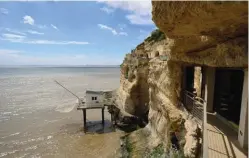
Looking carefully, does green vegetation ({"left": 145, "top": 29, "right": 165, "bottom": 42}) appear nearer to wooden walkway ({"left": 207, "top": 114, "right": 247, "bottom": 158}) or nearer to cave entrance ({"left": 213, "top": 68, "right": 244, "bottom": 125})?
cave entrance ({"left": 213, "top": 68, "right": 244, "bottom": 125})

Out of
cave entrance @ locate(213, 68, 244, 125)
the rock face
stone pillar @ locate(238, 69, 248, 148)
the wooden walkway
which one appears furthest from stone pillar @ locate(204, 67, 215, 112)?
stone pillar @ locate(238, 69, 248, 148)

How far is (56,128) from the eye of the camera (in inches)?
925

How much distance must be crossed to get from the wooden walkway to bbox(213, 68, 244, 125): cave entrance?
1.65m

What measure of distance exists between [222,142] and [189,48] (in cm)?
471

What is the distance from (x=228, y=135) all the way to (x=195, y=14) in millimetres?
5570

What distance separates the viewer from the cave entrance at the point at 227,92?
35.7 feet

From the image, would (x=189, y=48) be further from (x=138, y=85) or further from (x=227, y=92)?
(x=138, y=85)

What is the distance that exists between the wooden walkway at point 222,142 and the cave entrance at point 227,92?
5.40 feet

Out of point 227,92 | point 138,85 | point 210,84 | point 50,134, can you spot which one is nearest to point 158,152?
point 210,84

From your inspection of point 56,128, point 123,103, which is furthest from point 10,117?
point 123,103

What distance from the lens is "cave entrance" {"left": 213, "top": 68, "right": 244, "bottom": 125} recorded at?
10.9 meters

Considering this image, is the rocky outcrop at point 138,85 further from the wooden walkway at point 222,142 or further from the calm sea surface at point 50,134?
the wooden walkway at point 222,142

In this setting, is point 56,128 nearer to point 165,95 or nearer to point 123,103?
point 123,103

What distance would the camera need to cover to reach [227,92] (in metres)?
11.5
